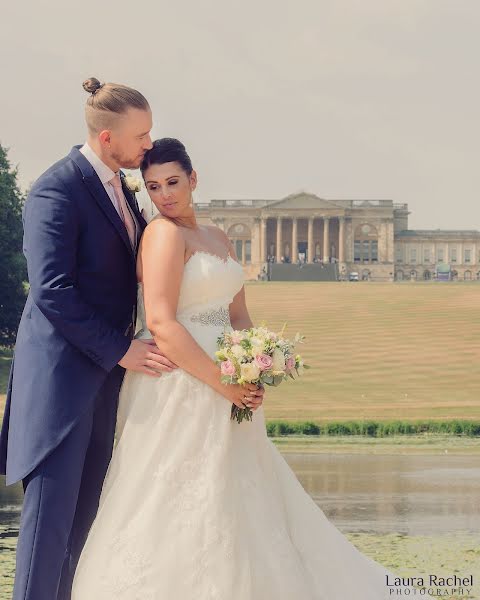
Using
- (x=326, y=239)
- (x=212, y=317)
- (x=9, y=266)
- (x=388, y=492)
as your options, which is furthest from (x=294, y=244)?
(x=212, y=317)

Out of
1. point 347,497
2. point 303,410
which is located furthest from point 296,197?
point 347,497

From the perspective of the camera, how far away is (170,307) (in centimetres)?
436

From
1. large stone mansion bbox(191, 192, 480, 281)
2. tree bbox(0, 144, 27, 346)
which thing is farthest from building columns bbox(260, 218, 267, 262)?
tree bbox(0, 144, 27, 346)

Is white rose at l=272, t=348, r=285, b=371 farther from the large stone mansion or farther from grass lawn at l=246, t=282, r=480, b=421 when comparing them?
the large stone mansion

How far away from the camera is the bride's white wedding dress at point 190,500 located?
434 cm

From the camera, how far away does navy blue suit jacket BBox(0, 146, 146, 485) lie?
425cm

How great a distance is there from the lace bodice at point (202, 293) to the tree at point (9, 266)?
26.8m

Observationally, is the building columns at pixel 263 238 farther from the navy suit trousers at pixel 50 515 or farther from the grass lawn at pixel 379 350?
the navy suit trousers at pixel 50 515

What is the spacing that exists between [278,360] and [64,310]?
80cm

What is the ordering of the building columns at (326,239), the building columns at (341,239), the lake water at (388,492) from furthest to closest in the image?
the building columns at (341,239)
the building columns at (326,239)
the lake water at (388,492)

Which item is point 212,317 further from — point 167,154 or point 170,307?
point 167,154

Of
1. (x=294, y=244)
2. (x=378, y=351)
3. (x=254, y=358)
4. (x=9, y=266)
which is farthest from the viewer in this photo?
(x=294, y=244)

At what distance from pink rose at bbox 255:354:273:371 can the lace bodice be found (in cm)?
28

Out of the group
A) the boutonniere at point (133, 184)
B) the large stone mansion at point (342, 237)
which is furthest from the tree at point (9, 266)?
the large stone mansion at point (342, 237)
